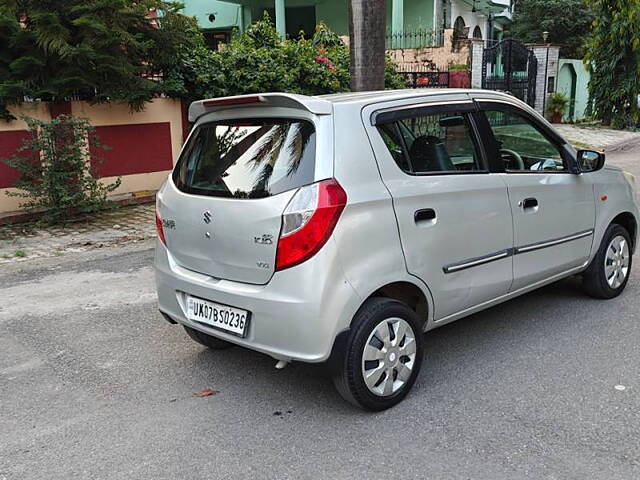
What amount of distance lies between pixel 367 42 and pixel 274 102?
587 cm

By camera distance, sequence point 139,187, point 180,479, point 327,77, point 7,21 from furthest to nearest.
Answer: point 327,77
point 139,187
point 7,21
point 180,479

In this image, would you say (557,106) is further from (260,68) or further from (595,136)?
(260,68)

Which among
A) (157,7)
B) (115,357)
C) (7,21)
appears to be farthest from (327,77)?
(115,357)

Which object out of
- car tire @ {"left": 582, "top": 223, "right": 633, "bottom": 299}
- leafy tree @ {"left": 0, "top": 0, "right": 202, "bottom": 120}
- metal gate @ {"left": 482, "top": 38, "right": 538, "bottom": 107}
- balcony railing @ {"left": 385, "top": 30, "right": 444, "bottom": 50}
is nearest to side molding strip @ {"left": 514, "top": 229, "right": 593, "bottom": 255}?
car tire @ {"left": 582, "top": 223, "right": 633, "bottom": 299}

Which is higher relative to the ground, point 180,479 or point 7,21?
point 7,21

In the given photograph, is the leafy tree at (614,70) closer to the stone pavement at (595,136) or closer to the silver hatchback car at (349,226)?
the stone pavement at (595,136)

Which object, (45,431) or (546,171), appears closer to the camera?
(45,431)

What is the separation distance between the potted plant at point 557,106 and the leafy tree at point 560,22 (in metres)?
8.15

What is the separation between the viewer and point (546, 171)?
4715mm

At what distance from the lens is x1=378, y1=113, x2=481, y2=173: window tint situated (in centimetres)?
376

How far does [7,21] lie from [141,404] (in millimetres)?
6638

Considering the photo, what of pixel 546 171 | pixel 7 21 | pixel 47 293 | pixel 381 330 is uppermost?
pixel 7 21

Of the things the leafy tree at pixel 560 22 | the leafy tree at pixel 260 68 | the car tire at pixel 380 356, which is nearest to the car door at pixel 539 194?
the car tire at pixel 380 356

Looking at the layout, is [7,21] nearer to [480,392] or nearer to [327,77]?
[327,77]
